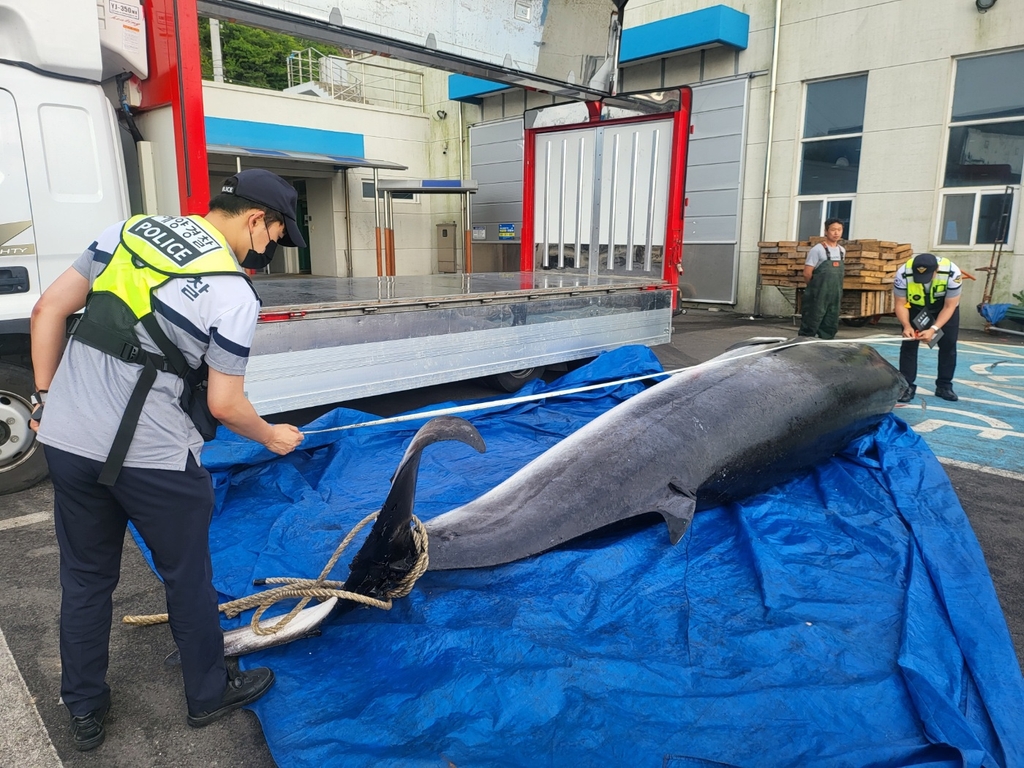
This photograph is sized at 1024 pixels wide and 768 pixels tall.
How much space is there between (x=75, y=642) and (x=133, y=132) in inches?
147

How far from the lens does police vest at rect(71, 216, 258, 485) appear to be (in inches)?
81.7

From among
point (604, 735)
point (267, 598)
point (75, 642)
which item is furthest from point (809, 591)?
point (75, 642)

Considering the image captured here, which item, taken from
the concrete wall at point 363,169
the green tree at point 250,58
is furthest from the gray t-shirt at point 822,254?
the green tree at point 250,58

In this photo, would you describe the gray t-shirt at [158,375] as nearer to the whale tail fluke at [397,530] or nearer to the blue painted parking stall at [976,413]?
the whale tail fluke at [397,530]

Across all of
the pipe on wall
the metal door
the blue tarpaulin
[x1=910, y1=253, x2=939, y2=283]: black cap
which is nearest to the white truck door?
the blue tarpaulin

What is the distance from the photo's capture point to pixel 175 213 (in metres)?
4.59

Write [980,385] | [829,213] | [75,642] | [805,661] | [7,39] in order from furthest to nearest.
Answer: [829,213] < [980,385] < [7,39] < [805,661] < [75,642]

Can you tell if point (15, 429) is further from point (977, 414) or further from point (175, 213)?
point (977, 414)

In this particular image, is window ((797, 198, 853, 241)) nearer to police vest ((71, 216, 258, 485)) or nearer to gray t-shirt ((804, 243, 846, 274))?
gray t-shirt ((804, 243, 846, 274))

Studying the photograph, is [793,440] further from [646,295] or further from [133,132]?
[133,132]

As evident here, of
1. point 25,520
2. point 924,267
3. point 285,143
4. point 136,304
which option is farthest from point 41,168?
point 285,143

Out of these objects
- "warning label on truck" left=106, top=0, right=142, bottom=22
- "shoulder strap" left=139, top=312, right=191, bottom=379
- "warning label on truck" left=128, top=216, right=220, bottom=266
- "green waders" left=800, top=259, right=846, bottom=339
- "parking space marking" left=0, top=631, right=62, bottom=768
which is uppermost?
"warning label on truck" left=106, top=0, right=142, bottom=22

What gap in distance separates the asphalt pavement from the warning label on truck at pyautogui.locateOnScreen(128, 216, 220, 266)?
1589mm

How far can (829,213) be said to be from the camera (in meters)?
13.4
